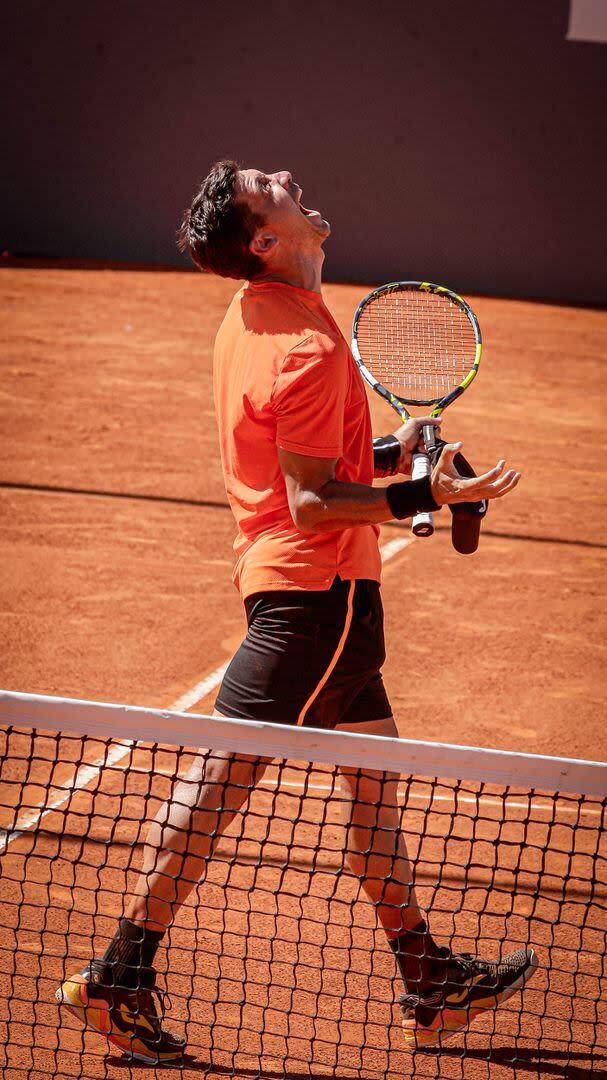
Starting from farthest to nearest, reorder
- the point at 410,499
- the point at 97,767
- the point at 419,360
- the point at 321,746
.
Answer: the point at 419,360, the point at 97,767, the point at 410,499, the point at 321,746

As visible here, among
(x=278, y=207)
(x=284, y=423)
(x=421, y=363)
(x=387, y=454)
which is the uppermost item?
(x=278, y=207)

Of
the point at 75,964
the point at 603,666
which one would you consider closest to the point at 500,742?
the point at 603,666

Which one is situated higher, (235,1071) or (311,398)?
(311,398)

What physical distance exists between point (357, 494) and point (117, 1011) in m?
1.41

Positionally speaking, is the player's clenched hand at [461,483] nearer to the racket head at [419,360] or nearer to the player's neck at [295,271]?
the player's neck at [295,271]

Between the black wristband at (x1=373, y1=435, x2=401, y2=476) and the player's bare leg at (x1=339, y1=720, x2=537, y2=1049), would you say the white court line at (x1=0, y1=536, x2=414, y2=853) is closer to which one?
the player's bare leg at (x1=339, y1=720, x2=537, y2=1049)

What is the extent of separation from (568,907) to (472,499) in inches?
69.4

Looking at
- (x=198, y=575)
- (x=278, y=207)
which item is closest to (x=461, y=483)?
(x=278, y=207)

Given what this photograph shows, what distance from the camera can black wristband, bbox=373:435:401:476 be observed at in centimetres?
322

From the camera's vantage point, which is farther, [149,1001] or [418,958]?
[418,958]

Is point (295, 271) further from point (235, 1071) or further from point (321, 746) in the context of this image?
point (235, 1071)

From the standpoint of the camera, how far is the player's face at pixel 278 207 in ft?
9.30

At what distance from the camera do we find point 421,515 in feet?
9.26

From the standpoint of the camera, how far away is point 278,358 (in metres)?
2.75
